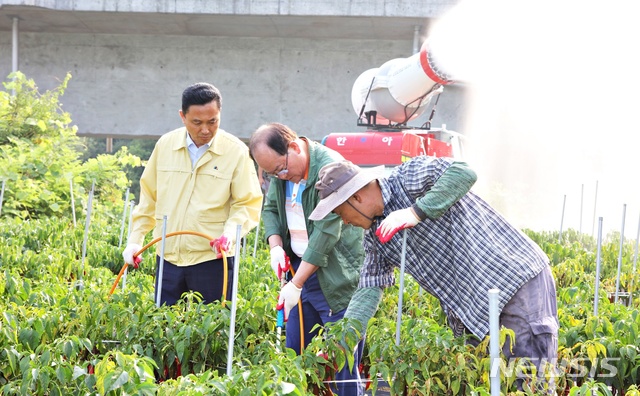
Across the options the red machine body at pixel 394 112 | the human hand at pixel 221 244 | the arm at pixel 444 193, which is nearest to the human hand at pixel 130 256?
the human hand at pixel 221 244

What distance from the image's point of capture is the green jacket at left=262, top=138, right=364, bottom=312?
361 centimetres

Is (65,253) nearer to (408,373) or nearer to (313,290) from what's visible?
(313,290)

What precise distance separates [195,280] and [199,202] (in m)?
0.39

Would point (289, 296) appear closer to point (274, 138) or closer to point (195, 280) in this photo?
point (274, 138)

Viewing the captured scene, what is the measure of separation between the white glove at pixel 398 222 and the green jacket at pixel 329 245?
69cm

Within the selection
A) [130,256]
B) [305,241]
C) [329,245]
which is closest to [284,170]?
[329,245]

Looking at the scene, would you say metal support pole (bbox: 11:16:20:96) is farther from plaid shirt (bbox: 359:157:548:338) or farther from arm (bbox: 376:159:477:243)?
arm (bbox: 376:159:477:243)

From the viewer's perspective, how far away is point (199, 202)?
429 cm

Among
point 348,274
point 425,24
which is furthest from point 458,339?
point 425,24

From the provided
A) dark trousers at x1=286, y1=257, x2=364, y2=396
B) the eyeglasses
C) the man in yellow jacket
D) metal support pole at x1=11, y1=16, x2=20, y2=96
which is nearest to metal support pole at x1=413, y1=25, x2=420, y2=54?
metal support pole at x1=11, y1=16, x2=20, y2=96

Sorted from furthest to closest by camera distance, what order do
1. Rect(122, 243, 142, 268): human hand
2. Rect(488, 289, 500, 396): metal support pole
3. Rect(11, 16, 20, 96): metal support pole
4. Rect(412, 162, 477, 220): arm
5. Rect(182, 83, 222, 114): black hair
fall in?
Rect(11, 16, 20, 96): metal support pole → Rect(122, 243, 142, 268): human hand → Rect(182, 83, 222, 114): black hair → Rect(412, 162, 477, 220): arm → Rect(488, 289, 500, 396): metal support pole

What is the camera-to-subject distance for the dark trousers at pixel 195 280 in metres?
4.30

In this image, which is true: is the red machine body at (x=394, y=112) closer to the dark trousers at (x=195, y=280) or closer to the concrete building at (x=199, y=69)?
the concrete building at (x=199, y=69)

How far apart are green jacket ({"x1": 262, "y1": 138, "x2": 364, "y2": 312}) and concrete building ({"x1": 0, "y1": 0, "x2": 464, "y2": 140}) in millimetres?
12813
